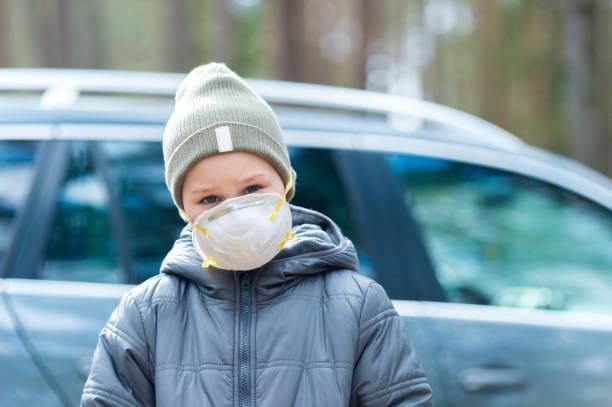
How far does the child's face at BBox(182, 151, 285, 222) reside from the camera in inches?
72.7

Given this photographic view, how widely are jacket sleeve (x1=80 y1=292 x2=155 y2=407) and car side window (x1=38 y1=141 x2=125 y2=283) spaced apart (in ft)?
3.16

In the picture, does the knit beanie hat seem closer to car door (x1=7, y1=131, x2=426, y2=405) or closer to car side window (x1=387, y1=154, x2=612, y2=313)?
car door (x1=7, y1=131, x2=426, y2=405)

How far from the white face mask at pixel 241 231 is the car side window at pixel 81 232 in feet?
3.47

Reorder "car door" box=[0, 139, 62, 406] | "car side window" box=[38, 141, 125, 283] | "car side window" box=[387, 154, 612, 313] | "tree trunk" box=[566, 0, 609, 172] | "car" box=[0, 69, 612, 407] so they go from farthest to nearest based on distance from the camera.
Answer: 1. "tree trunk" box=[566, 0, 609, 172]
2. "car side window" box=[387, 154, 612, 313]
3. "car side window" box=[38, 141, 125, 283]
4. "car" box=[0, 69, 612, 407]
5. "car door" box=[0, 139, 62, 406]

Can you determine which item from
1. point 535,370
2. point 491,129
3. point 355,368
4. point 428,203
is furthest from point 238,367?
point 491,129

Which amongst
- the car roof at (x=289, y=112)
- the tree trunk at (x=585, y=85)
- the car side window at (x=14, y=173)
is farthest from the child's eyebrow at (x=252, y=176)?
the tree trunk at (x=585, y=85)

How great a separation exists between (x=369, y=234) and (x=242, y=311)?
1.13 meters

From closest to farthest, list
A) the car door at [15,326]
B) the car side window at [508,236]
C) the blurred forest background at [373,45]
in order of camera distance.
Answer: the car door at [15,326] → the car side window at [508,236] → the blurred forest background at [373,45]

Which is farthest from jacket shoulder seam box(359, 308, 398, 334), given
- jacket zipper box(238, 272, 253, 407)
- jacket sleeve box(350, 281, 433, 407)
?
jacket zipper box(238, 272, 253, 407)

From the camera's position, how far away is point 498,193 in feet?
10.2

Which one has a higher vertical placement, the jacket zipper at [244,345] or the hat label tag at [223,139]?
the hat label tag at [223,139]

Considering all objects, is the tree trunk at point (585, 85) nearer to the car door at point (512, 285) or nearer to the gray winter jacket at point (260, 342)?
the car door at point (512, 285)

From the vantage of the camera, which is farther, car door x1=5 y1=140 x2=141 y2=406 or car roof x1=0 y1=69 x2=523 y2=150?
car roof x1=0 y1=69 x2=523 y2=150

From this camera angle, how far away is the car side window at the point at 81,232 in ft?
9.19
